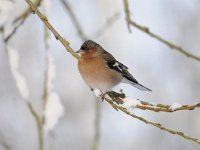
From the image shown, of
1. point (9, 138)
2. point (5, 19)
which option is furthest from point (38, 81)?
point (5, 19)

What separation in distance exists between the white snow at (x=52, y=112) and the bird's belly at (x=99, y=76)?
686 mm

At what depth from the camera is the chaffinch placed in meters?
3.81

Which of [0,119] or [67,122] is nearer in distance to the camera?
[0,119]

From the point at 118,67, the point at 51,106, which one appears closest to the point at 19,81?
the point at 51,106

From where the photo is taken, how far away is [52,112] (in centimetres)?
310

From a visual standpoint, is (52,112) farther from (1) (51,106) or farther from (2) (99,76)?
(2) (99,76)

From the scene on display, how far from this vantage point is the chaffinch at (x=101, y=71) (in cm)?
381

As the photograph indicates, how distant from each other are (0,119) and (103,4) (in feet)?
12.8

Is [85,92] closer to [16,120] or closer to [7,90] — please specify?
[16,120]

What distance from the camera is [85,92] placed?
12.2 metres

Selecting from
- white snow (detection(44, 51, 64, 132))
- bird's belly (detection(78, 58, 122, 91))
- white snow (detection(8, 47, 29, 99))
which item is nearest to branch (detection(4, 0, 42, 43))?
white snow (detection(8, 47, 29, 99))

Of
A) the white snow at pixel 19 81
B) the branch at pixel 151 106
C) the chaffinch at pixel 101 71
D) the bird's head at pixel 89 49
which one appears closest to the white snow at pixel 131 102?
the branch at pixel 151 106

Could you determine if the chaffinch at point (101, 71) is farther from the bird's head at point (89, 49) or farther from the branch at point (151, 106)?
the branch at point (151, 106)

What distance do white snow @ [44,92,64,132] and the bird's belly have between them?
686mm
